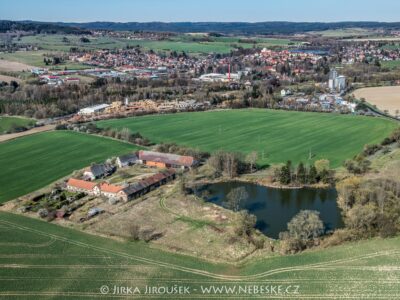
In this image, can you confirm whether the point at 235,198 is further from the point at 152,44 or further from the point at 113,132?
the point at 152,44

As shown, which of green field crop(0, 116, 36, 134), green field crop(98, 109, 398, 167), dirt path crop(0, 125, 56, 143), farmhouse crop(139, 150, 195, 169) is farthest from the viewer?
green field crop(0, 116, 36, 134)

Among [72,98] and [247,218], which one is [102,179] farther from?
[72,98]

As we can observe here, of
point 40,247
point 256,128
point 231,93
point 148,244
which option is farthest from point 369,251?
point 231,93

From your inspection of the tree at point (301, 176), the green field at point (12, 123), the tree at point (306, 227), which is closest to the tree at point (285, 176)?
the tree at point (301, 176)

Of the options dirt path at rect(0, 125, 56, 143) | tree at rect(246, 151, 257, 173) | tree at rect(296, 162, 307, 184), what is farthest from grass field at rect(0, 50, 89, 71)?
tree at rect(296, 162, 307, 184)

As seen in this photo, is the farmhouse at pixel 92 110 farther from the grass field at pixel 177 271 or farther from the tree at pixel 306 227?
the tree at pixel 306 227

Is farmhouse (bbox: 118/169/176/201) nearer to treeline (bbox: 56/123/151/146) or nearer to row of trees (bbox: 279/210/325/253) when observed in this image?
treeline (bbox: 56/123/151/146)

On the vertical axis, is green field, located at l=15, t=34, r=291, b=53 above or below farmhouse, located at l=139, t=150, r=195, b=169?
above
